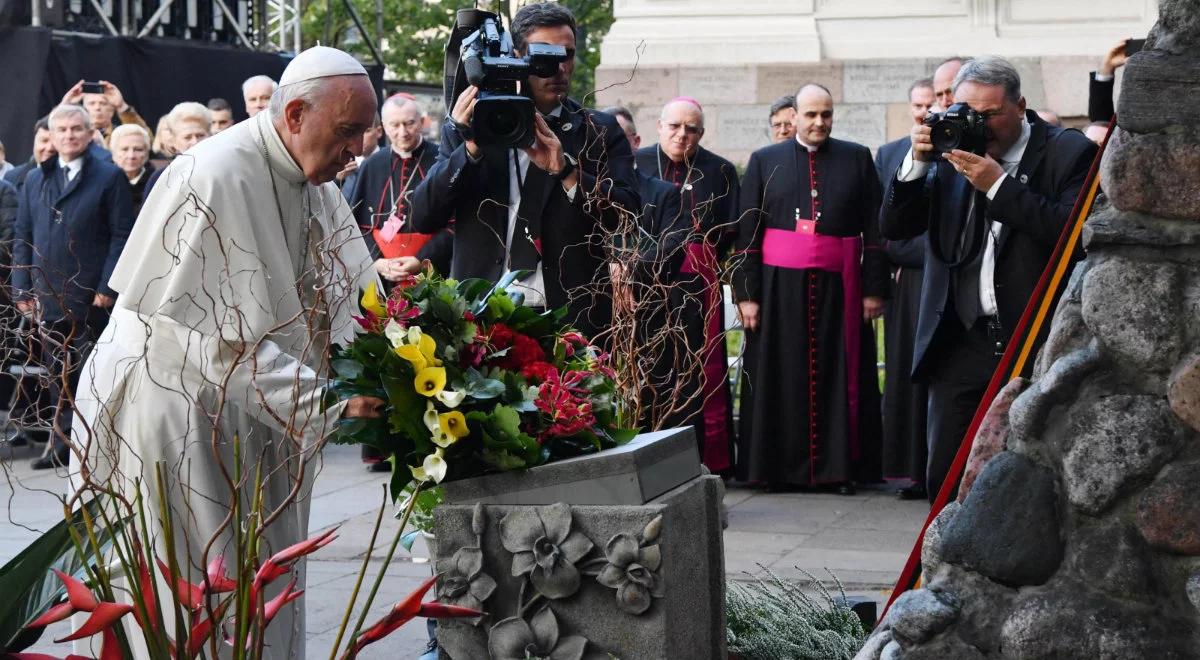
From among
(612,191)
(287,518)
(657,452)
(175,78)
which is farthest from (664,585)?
(175,78)

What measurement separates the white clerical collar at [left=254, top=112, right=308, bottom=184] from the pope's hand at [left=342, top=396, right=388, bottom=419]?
2.44ft

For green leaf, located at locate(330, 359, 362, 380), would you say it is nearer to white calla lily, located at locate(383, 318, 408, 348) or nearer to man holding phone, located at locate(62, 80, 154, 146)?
white calla lily, located at locate(383, 318, 408, 348)

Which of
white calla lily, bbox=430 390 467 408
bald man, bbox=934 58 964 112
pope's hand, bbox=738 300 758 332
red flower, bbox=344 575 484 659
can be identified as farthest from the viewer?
pope's hand, bbox=738 300 758 332

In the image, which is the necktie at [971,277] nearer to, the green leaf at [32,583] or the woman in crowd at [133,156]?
the green leaf at [32,583]

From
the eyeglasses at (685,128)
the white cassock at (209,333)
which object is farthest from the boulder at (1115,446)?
the eyeglasses at (685,128)

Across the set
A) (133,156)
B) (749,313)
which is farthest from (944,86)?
(133,156)

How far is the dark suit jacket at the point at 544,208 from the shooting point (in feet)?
19.6

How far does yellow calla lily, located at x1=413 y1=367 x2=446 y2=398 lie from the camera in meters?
3.85

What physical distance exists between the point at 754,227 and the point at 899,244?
0.80m

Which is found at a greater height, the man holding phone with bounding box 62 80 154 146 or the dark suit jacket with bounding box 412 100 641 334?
the man holding phone with bounding box 62 80 154 146

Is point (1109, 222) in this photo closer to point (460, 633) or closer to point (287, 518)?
point (460, 633)

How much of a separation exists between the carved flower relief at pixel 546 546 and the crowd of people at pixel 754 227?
0.79m

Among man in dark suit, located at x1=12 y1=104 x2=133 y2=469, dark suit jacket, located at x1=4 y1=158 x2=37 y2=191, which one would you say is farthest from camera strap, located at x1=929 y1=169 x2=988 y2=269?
dark suit jacket, located at x1=4 y1=158 x2=37 y2=191

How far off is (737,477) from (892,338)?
1.17 meters
